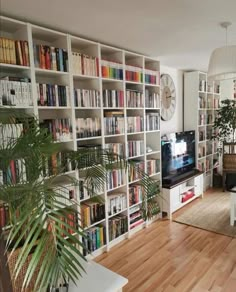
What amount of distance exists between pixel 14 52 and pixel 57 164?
0.94 meters

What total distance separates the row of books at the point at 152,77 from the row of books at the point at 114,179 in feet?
4.18

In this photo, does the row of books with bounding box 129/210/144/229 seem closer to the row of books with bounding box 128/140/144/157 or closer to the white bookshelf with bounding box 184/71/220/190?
the row of books with bounding box 128/140/144/157

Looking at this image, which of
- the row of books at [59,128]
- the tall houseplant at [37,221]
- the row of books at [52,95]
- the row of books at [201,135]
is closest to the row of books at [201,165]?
the row of books at [201,135]

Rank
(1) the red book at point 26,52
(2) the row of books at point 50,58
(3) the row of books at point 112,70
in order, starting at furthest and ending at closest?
(3) the row of books at point 112,70 → (2) the row of books at point 50,58 → (1) the red book at point 26,52

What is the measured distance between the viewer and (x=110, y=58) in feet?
9.20

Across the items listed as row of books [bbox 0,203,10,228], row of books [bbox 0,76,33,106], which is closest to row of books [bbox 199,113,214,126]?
row of books [bbox 0,76,33,106]

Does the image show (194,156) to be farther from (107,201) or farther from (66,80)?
(66,80)

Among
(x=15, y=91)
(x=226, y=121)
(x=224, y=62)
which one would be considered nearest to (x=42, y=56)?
(x=15, y=91)

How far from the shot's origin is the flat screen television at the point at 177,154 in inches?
138

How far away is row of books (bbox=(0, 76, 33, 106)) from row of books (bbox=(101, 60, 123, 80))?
0.91m

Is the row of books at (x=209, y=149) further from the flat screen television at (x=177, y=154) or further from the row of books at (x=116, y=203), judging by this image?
the row of books at (x=116, y=203)

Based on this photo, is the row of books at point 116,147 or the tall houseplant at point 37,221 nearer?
the tall houseplant at point 37,221

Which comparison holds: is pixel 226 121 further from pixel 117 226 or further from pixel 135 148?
pixel 117 226

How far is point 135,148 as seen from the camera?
298cm
